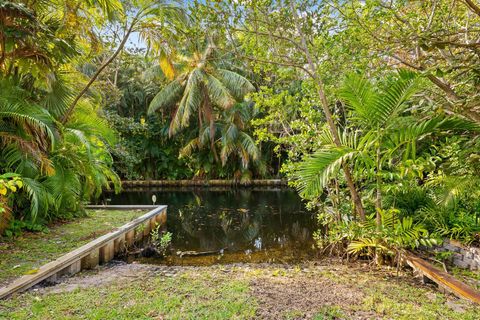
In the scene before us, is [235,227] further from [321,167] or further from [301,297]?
[301,297]

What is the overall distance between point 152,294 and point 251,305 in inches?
41.1

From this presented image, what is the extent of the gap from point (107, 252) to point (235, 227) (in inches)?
152

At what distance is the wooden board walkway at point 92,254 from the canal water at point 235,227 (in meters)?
0.63

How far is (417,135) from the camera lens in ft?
12.5

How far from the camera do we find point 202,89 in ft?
50.6

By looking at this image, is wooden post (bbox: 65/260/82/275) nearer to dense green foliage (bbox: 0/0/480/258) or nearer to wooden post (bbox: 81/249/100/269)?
wooden post (bbox: 81/249/100/269)

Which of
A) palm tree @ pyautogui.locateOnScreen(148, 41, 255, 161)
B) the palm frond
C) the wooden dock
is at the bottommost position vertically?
the wooden dock

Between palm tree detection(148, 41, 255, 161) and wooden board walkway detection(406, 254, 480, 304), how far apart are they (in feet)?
35.3

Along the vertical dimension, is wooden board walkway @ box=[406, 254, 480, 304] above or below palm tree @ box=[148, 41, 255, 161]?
below

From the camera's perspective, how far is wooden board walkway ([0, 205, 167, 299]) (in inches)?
139

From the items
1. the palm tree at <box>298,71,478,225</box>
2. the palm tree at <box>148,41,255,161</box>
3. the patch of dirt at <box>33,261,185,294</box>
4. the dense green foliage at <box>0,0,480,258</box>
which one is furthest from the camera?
the palm tree at <box>148,41,255,161</box>

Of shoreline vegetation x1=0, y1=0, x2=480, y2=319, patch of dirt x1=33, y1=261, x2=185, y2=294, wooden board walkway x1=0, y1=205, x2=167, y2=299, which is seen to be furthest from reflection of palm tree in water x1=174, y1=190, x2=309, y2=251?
patch of dirt x1=33, y1=261, x2=185, y2=294

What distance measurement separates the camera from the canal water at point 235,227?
6180 mm

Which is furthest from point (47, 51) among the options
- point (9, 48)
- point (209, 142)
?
point (209, 142)
